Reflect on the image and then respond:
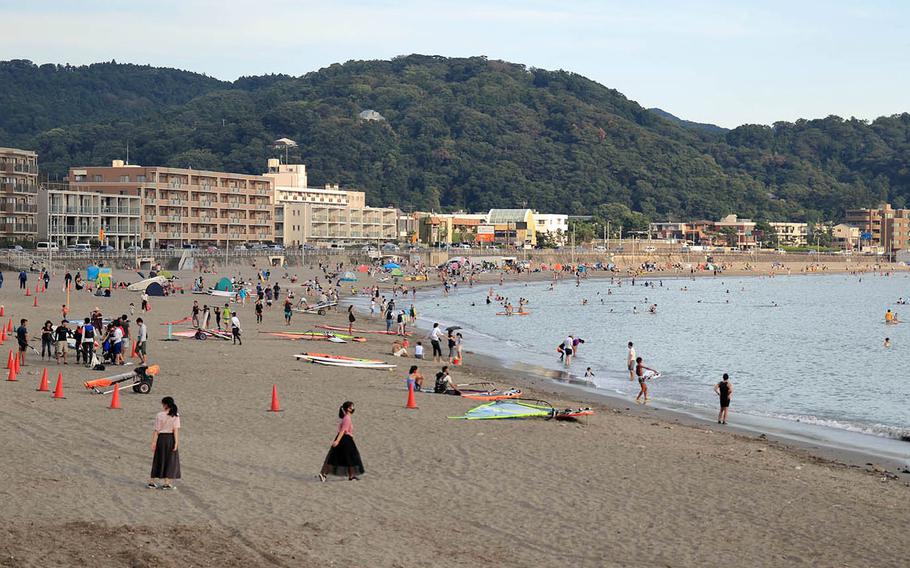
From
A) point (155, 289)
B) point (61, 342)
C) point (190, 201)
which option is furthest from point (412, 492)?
point (190, 201)

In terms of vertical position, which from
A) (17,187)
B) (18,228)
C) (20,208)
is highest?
(17,187)

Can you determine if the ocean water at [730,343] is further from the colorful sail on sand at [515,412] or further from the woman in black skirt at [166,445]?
the woman in black skirt at [166,445]

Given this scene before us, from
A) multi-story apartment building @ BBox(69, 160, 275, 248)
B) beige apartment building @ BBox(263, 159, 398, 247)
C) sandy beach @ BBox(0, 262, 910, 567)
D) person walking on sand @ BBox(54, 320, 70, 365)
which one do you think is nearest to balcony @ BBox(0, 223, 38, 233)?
multi-story apartment building @ BBox(69, 160, 275, 248)

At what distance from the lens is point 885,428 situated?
2314cm

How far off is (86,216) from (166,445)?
78550 millimetres

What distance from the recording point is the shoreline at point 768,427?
1872 cm

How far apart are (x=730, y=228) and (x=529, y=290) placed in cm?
10947

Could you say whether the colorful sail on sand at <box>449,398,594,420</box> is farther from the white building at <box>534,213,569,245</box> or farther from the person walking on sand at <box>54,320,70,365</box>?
the white building at <box>534,213,569,245</box>

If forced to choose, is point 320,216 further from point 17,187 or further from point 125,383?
point 125,383

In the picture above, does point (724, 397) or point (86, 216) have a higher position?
point (86, 216)

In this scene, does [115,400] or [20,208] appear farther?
[20,208]

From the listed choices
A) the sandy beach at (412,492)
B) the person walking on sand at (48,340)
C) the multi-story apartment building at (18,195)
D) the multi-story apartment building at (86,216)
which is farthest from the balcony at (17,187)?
the sandy beach at (412,492)

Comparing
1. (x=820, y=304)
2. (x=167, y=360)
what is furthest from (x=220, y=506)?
(x=820, y=304)

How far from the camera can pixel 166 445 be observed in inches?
489
